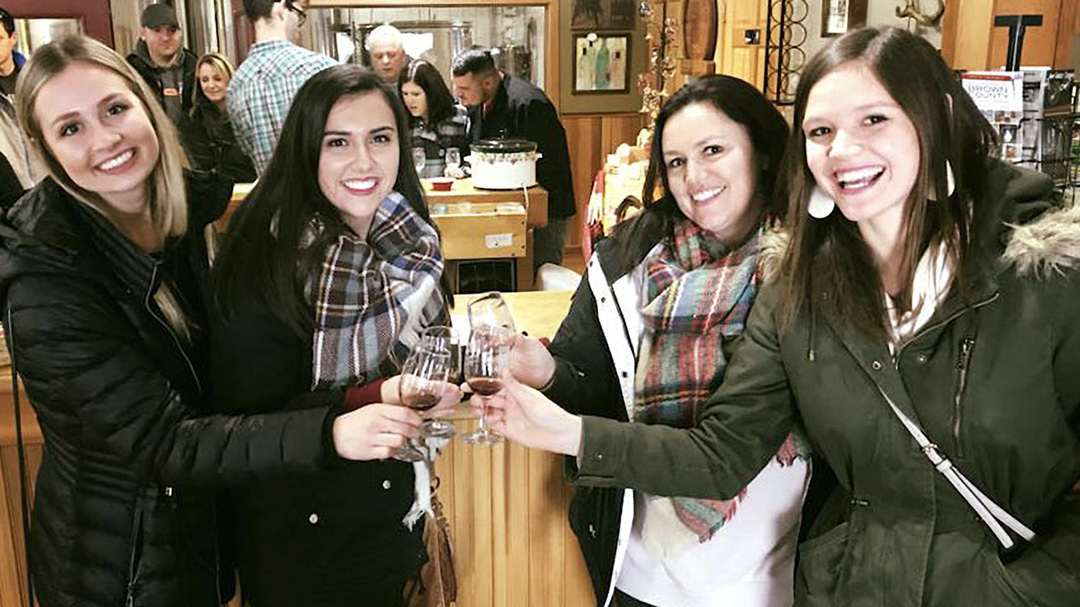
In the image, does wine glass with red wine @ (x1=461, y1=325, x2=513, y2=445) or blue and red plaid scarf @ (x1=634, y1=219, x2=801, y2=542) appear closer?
wine glass with red wine @ (x1=461, y1=325, x2=513, y2=445)

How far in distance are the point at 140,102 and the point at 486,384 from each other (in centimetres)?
77

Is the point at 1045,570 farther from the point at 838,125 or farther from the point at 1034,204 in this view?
the point at 838,125

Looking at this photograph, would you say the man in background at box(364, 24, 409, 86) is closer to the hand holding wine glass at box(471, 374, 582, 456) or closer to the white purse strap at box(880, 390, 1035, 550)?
the hand holding wine glass at box(471, 374, 582, 456)

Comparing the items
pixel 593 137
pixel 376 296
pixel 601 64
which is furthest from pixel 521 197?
pixel 601 64

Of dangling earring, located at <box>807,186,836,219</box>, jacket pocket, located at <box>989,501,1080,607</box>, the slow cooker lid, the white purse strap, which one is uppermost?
dangling earring, located at <box>807,186,836,219</box>

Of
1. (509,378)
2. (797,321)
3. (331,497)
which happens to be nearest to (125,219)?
(331,497)

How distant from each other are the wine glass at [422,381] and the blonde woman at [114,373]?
0.04 m

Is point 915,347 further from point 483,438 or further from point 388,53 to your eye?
point 388,53

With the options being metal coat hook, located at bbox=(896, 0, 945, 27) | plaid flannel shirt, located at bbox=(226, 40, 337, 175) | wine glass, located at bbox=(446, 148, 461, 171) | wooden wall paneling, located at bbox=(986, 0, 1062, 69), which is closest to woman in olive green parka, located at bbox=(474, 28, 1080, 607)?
wooden wall paneling, located at bbox=(986, 0, 1062, 69)

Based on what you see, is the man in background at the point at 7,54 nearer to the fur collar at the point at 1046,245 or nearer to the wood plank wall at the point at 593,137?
the wood plank wall at the point at 593,137

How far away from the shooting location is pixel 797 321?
146cm

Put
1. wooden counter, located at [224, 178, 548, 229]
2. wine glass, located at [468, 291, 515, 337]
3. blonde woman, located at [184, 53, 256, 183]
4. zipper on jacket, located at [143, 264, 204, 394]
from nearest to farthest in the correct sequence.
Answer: zipper on jacket, located at [143, 264, 204, 394] < wine glass, located at [468, 291, 515, 337] < wooden counter, located at [224, 178, 548, 229] < blonde woman, located at [184, 53, 256, 183]

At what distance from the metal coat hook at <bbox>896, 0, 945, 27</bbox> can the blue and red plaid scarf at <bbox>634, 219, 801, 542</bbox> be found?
1.90 meters

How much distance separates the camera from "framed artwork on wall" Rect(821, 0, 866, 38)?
3.83m
